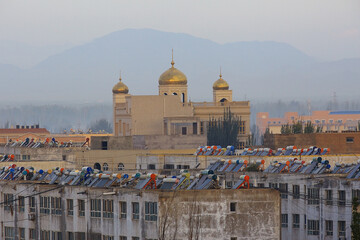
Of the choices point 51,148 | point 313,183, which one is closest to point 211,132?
point 51,148

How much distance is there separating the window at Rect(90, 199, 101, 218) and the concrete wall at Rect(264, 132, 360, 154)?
5048cm

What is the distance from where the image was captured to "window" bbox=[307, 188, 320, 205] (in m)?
63.3

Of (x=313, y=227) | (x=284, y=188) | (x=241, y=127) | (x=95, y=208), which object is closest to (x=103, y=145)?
(x=284, y=188)

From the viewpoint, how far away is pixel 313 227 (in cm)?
6394

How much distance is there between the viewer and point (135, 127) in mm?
161250

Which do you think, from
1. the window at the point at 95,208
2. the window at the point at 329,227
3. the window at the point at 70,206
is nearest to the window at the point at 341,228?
the window at the point at 329,227

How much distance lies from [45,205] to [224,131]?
10816 cm

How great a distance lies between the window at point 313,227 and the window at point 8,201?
1445 cm

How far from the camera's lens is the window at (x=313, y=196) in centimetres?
6334

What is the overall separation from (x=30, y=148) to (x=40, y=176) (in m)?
34.8

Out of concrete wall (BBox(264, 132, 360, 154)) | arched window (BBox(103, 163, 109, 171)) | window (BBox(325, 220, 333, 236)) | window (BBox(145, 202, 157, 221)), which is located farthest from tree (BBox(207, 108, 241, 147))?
window (BBox(145, 202, 157, 221))

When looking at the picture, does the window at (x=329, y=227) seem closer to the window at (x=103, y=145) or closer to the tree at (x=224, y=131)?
the window at (x=103, y=145)

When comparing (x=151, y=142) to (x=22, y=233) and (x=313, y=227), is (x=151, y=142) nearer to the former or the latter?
(x=313, y=227)

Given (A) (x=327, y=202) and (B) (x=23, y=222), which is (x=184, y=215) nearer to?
(B) (x=23, y=222)
